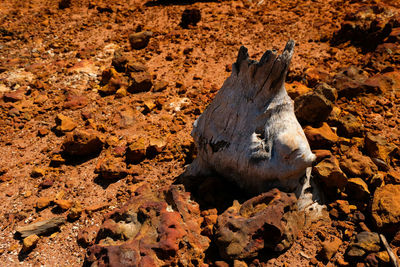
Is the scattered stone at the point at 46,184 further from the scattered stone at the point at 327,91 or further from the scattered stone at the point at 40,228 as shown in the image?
the scattered stone at the point at 327,91

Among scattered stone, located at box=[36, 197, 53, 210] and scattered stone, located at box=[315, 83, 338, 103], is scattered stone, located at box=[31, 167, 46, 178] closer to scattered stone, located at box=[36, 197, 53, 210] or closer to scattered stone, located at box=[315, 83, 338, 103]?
scattered stone, located at box=[36, 197, 53, 210]

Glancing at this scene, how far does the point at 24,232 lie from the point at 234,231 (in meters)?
2.51

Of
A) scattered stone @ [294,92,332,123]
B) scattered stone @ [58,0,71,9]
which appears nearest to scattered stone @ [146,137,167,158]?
scattered stone @ [294,92,332,123]

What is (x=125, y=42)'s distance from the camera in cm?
742

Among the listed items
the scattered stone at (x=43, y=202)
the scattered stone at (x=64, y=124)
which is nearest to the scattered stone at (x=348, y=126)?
the scattered stone at (x=43, y=202)

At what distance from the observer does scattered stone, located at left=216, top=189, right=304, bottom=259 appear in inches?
114

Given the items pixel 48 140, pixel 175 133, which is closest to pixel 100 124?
pixel 48 140

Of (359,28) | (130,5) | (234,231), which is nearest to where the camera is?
(234,231)

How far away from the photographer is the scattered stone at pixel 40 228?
3758 mm

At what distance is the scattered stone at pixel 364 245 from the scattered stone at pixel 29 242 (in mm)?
3312

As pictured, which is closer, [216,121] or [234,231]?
[234,231]

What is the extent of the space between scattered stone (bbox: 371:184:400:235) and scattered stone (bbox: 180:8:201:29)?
573cm

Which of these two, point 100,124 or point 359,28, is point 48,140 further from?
point 359,28

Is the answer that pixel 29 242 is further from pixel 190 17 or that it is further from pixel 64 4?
pixel 64 4
